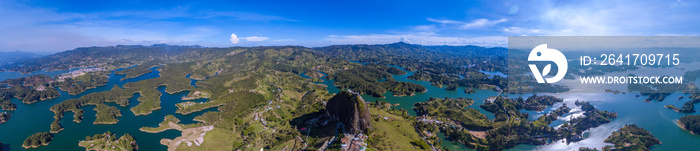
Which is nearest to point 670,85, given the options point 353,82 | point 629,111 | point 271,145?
point 629,111

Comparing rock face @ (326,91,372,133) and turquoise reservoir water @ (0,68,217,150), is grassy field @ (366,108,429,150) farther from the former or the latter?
turquoise reservoir water @ (0,68,217,150)

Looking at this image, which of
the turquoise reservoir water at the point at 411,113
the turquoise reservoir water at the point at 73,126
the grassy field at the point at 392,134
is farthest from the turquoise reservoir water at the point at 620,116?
the turquoise reservoir water at the point at 73,126

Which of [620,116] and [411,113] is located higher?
[620,116]

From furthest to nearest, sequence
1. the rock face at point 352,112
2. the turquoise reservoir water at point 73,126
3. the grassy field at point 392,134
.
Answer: the turquoise reservoir water at point 73,126
the rock face at point 352,112
the grassy field at point 392,134

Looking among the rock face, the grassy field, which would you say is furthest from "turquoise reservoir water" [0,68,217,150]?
the grassy field

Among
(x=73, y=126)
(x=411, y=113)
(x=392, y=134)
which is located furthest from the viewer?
(x=411, y=113)

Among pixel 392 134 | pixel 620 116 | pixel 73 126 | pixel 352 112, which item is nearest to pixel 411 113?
pixel 392 134

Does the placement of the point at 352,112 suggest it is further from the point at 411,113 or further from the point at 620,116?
the point at 620,116

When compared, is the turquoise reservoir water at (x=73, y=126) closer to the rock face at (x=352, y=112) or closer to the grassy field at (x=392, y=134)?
the rock face at (x=352, y=112)

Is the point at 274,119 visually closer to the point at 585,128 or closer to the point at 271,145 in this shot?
the point at 271,145

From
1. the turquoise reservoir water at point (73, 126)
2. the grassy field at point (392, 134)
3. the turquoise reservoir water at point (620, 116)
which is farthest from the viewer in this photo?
the turquoise reservoir water at point (73, 126)
